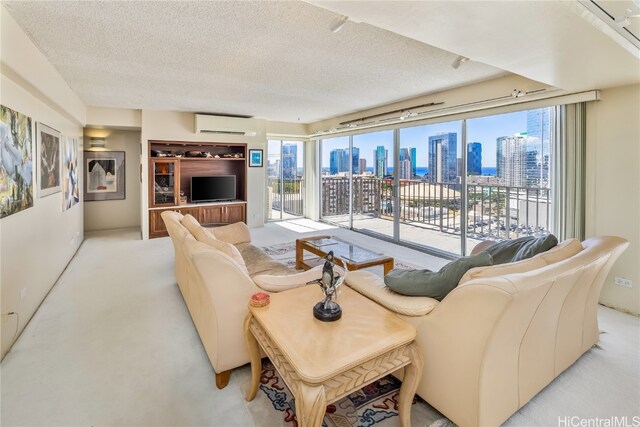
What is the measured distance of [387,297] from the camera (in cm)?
182

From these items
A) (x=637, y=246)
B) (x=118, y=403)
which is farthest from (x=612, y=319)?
(x=118, y=403)

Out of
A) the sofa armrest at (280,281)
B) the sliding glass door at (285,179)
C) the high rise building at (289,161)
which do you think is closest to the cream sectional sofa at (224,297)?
the sofa armrest at (280,281)

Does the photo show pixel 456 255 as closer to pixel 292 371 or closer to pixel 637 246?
pixel 637 246

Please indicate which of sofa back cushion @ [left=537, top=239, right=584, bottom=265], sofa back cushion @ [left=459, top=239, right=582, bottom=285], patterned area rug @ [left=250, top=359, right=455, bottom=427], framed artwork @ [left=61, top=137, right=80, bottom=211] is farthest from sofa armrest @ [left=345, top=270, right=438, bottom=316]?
framed artwork @ [left=61, top=137, right=80, bottom=211]

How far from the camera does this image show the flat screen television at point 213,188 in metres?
6.61

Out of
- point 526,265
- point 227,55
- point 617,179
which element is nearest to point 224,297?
point 526,265

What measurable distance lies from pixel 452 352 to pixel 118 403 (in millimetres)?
1901

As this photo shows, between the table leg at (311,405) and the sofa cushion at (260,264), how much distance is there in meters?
1.62

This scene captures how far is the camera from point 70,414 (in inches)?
67.9

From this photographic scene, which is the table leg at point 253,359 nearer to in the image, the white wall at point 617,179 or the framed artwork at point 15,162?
the framed artwork at point 15,162

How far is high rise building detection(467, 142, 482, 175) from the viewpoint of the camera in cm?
464

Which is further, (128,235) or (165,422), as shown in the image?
(128,235)

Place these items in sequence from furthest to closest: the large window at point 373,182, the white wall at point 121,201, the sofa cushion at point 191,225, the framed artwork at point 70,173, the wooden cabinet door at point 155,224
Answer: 1. the white wall at point 121,201
2. the large window at point 373,182
3. the wooden cabinet door at point 155,224
4. the framed artwork at point 70,173
5. the sofa cushion at point 191,225

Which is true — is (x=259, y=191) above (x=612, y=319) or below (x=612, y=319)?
above
